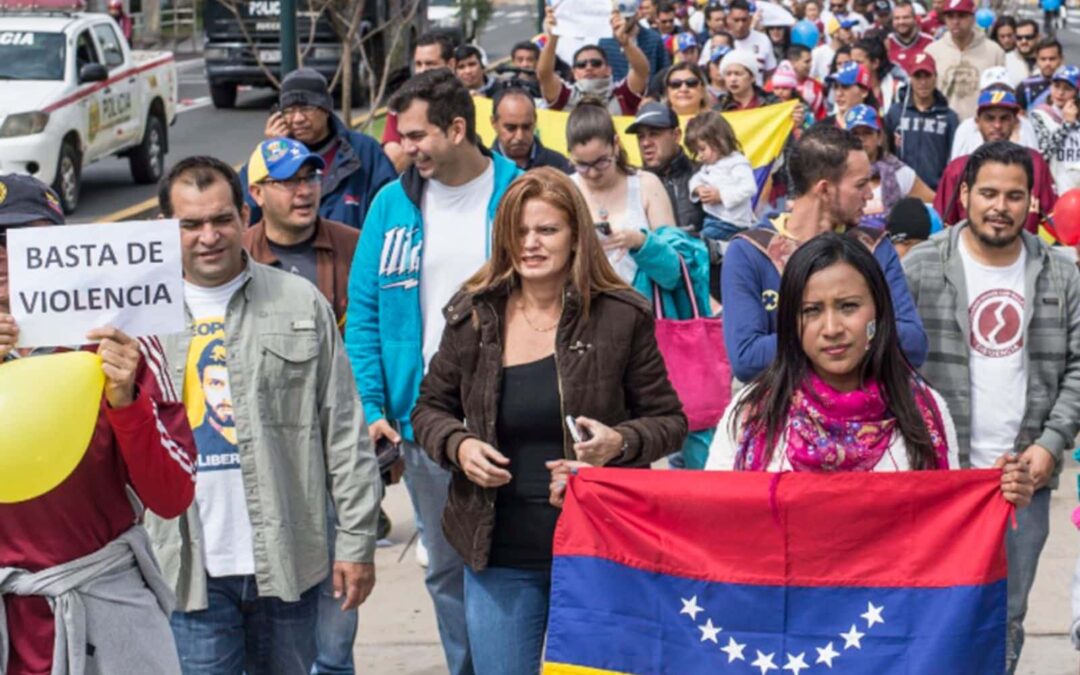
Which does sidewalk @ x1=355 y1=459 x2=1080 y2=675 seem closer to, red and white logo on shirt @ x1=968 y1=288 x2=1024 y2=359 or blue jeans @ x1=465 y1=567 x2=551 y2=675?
red and white logo on shirt @ x1=968 y1=288 x2=1024 y2=359

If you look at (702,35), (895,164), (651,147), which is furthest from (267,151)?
(702,35)

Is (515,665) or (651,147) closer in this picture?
(515,665)

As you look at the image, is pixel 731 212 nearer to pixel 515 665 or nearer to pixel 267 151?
pixel 267 151

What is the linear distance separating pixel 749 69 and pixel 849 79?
1.00 metres

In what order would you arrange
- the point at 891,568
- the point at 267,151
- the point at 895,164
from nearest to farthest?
the point at 891,568 → the point at 267,151 → the point at 895,164

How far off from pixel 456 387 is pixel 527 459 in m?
0.31

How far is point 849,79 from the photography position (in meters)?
13.0

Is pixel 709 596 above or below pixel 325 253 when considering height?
below

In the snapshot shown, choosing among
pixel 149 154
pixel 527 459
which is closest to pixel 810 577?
pixel 527 459

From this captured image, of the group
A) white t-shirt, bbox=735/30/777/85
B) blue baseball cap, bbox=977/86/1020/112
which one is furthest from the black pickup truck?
blue baseball cap, bbox=977/86/1020/112

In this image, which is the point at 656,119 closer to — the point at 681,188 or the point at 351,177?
the point at 681,188

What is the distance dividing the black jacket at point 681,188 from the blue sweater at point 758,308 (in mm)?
3577

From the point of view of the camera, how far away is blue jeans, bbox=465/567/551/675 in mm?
5113

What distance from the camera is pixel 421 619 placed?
754 centimetres
